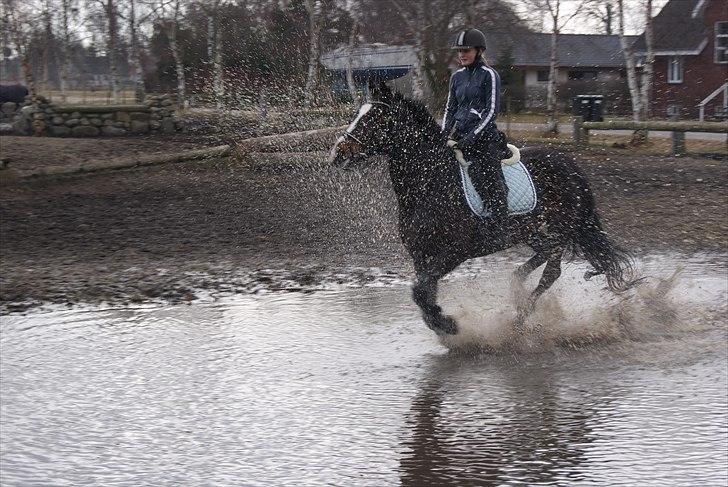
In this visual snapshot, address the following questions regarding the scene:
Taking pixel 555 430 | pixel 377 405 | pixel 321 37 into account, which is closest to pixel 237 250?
pixel 377 405

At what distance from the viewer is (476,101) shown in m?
7.57

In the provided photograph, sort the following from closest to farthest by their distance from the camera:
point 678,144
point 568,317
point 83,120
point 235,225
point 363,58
Result: point 568,317 → point 235,225 → point 678,144 → point 83,120 → point 363,58

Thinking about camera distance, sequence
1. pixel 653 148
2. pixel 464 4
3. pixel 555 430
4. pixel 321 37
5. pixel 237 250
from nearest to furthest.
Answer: pixel 555 430
pixel 237 250
pixel 653 148
pixel 464 4
pixel 321 37

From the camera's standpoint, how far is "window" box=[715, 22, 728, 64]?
38.3m

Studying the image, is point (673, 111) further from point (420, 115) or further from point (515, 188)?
point (420, 115)

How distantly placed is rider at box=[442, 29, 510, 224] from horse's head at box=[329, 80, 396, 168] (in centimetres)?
58

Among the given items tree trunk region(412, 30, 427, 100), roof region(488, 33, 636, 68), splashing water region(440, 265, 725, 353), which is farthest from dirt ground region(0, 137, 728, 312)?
roof region(488, 33, 636, 68)

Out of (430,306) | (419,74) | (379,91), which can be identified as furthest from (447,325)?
(419,74)

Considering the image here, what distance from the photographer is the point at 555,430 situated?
561 centimetres

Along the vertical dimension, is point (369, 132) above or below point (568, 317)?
above

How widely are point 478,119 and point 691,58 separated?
3558 cm

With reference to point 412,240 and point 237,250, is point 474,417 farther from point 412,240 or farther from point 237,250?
point 237,250

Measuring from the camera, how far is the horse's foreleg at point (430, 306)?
7.40 meters

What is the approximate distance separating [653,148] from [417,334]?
16.1m
